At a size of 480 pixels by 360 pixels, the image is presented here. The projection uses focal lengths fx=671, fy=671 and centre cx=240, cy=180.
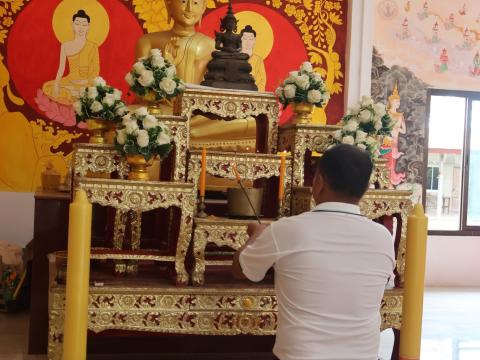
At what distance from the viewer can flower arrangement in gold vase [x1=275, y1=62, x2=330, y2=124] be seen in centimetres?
335

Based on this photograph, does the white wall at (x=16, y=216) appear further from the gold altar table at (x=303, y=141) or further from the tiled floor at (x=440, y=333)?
the gold altar table at (x=303, y=141)

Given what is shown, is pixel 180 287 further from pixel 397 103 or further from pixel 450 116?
pixel 450 116

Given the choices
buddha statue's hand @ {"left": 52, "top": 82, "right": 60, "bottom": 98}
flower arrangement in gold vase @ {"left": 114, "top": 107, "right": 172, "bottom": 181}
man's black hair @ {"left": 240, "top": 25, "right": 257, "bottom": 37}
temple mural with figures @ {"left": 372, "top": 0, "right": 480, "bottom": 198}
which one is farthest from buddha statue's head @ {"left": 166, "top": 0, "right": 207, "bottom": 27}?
flower arrangement in gold vase @ {"left": 114, "top": 107, "right": 172, "bottom": 181}

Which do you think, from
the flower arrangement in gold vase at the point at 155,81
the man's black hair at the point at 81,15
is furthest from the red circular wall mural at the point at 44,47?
the flower arrangement in gold vase at the point at 155,81

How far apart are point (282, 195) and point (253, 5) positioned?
316 centimetres

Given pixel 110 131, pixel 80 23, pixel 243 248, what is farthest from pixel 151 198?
pixel 80 23

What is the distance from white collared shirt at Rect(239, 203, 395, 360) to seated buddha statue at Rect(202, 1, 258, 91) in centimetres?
165

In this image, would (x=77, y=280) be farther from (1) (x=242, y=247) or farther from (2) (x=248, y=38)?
(2) (x=248, y=38)

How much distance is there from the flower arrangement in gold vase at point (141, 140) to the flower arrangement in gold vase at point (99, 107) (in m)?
0.28

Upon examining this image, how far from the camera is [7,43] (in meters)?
5.38

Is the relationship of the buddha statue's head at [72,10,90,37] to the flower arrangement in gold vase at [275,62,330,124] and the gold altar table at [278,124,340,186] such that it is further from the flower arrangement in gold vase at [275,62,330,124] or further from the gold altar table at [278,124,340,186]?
the gold altar table at [278,124,340,186]

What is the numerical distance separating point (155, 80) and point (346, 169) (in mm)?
1422

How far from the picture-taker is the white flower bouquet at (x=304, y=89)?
335 cm

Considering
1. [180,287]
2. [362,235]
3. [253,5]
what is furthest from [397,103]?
[362,235]
